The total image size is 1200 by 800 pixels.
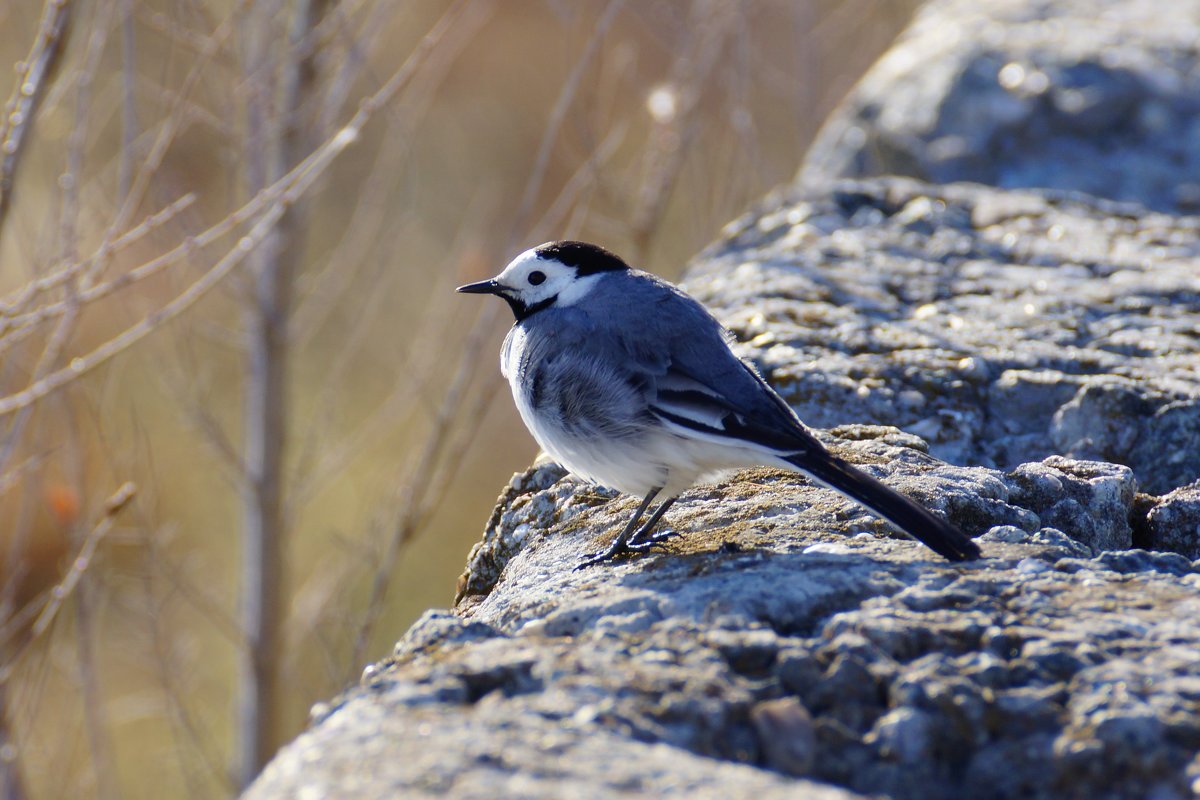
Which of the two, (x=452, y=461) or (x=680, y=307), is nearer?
(x=680, y=307)

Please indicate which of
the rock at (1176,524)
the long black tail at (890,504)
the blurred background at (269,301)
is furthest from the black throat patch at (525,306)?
the rock at (1176,524)

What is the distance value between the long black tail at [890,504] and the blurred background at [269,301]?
4.09ft

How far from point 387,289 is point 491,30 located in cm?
330

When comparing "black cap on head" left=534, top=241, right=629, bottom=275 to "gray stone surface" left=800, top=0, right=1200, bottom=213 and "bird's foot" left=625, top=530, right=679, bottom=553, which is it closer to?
"bird's foot" left=625, top=530, right=679, bottom=553

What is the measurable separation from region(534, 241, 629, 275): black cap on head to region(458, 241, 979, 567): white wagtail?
0.13 metres

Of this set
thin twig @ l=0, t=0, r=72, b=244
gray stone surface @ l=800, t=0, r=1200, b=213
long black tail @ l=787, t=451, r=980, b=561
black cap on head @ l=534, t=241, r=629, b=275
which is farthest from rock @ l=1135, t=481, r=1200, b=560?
gray stone surface @ l=800, t=0, r=1200, b=213

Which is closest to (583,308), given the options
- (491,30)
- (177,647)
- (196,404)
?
(196,404)

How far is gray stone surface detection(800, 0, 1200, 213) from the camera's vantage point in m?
5.55

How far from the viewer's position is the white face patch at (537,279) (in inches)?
143

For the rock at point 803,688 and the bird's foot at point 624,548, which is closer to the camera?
the rock at point 803,688

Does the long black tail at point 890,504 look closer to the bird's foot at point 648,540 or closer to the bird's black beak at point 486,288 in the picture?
the bird's foot at point 648,540

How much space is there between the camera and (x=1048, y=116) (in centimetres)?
568

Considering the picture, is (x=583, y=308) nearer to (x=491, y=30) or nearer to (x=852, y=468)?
(x=852, y=468)

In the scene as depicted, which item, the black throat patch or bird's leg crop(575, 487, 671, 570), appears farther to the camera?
the black throat patch
